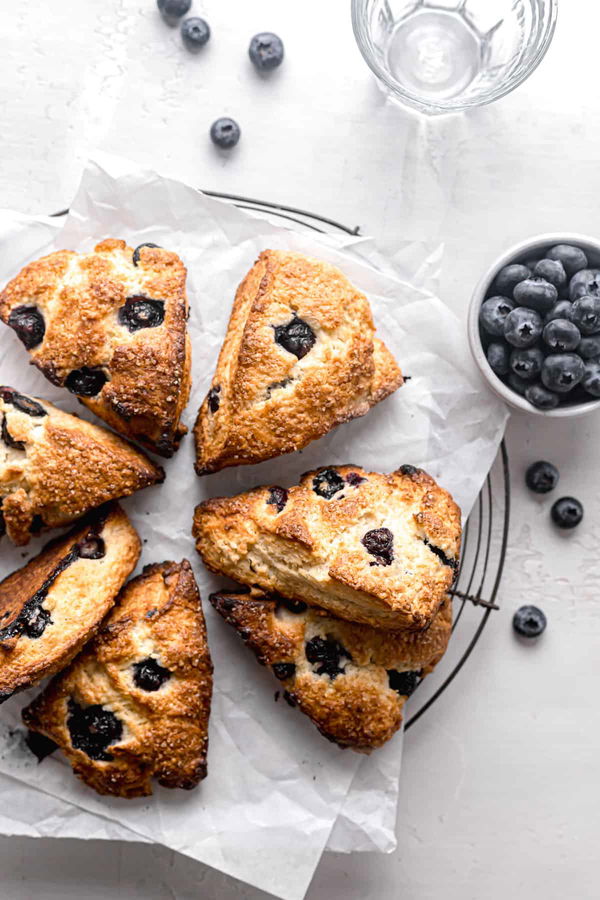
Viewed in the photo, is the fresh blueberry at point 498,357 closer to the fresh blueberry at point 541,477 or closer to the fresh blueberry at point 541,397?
the fresh blueberry at point 541,397

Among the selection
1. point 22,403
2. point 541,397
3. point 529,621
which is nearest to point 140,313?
point 22,403

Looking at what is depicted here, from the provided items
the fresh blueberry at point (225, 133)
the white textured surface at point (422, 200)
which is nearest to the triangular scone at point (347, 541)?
the white textured surface at point (422, 200)

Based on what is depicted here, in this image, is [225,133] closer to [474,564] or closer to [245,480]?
[245,480]

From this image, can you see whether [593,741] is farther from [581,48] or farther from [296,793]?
[581,48]

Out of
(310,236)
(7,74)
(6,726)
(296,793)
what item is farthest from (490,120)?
(6,726)

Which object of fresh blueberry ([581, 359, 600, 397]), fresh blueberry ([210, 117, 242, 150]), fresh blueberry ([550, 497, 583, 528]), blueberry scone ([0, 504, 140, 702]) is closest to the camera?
blueberry scone ([0, 504, 140, 702])

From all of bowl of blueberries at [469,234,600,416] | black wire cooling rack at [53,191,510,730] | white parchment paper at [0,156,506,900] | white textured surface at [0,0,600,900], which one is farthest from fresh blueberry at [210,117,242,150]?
bowl of blueberries at [469,234,600,416]

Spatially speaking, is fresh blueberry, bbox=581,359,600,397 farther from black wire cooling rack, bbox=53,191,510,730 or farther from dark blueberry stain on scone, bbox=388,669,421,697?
dark blueberry stain on scone, bbox=388,669,421,697

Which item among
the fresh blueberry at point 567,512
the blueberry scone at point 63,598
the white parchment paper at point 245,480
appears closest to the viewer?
the blueberry scone at point 63,598
